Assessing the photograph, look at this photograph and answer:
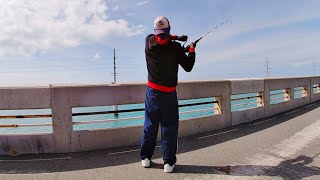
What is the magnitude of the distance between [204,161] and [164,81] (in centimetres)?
157

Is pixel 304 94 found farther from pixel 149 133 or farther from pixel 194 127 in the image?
pixel 149 133

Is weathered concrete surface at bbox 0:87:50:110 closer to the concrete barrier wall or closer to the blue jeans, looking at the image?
the blue jeans

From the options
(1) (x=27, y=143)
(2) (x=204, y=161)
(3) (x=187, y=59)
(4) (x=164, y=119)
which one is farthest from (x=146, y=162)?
(1) (x=27, y=143)

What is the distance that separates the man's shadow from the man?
1.01ft

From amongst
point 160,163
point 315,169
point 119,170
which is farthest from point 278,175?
point 119,170

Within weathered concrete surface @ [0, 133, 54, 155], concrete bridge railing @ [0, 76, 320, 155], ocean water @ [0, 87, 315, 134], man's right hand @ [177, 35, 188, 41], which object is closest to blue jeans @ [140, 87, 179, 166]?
man's right hand @ [177, 35, 188, 41]

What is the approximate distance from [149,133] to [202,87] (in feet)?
9.13

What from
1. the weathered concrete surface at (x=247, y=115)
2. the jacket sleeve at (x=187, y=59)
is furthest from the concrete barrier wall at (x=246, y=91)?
the jacket sleeve at (x=187, y=59)

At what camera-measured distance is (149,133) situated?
4.70 m

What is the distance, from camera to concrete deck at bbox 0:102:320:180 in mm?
4414

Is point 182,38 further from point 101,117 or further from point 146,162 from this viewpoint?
point 101,117

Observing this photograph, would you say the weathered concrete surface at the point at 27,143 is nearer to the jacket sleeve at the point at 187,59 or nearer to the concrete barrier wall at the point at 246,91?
the jacket sleeve at the point at 187,59

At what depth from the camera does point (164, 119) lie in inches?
181

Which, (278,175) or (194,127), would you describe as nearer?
(278,175)
